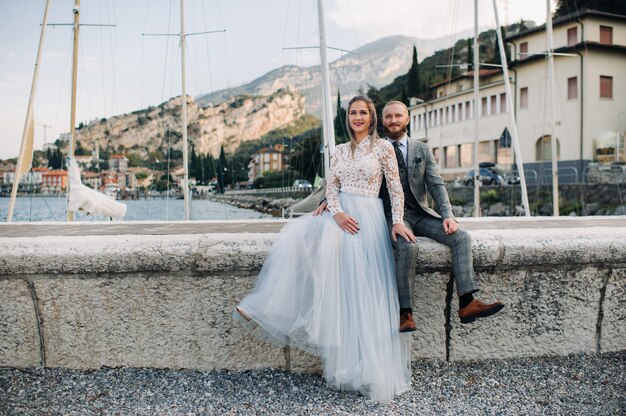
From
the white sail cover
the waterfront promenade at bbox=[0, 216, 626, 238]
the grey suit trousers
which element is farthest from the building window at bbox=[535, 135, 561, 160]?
the grey suit trousers

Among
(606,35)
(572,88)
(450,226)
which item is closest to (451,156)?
(572,88)

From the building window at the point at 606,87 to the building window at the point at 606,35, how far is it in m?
2.98

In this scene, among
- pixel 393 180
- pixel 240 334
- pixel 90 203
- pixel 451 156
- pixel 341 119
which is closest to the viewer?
pixel 240 334

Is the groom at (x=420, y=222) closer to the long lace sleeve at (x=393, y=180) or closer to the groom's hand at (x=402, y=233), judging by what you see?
the groom's hand at (x=402, y=233)

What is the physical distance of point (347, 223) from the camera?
11.7 ft

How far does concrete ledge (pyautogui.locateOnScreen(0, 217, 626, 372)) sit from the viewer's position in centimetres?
348

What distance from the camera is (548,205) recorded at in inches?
1080

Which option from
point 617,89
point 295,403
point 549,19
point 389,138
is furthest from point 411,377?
point 617,89

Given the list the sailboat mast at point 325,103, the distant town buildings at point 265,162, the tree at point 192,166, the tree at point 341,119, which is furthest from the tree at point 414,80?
the distant town buildings at point 265,162

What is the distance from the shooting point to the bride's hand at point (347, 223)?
11.6 ft

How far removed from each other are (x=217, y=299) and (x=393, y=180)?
1.56 m

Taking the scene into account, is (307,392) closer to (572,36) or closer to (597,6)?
(572,36)

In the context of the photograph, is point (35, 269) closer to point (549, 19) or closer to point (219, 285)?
point (219, 285)

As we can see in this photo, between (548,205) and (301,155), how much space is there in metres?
35.9
